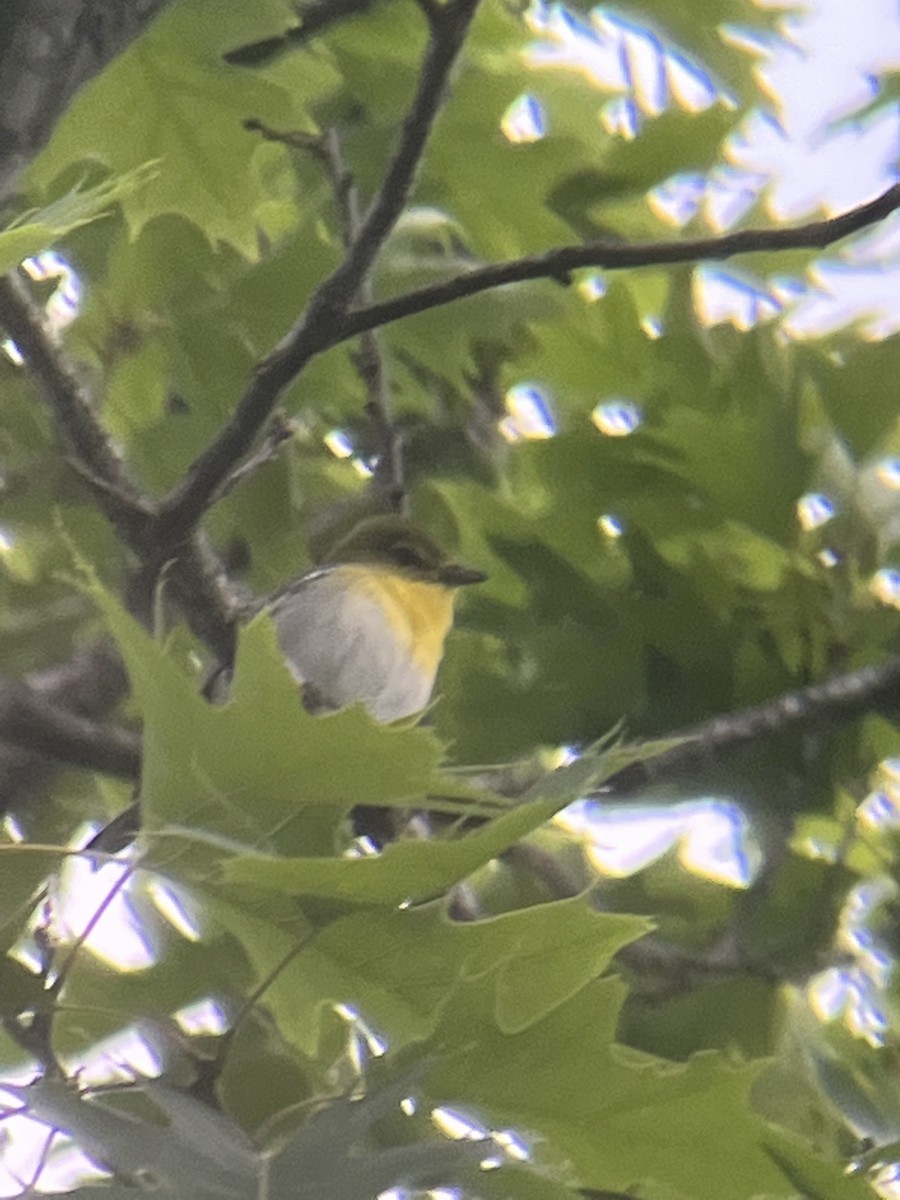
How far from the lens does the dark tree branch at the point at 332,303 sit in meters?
0.89

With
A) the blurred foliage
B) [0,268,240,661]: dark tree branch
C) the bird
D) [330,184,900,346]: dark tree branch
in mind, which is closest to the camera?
the blurred foliage

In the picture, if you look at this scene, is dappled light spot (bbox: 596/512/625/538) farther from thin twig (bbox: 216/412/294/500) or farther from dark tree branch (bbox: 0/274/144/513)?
dark tree branch (bbox: 0/274/144/513)

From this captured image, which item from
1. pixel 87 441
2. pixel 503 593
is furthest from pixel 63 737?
pixel 503 593

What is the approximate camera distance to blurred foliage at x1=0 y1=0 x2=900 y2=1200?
0.79 meters

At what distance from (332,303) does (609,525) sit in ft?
1.66

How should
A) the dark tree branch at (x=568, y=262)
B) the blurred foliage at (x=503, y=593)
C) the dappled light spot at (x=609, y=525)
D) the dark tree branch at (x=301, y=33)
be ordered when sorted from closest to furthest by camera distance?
the blurred foliage at (x=503, y=593), the dark tree branch at (x=568, y=262), the dark tree branch at (x=301, y=33), the dappled light spot at (x=609, y=525)

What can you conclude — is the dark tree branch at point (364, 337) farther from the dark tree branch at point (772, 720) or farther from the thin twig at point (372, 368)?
the dark tree branch at point (772, 720)

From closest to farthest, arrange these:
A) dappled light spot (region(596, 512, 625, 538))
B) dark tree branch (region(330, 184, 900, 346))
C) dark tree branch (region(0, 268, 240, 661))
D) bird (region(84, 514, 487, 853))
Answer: dark tree branch (region(330, 184, 900, 346)), dark tree branch (region(0, 268, 240, 661)), dappled light spot (region(596, 512, 625, 538)), bird (region(84, 514, 487, 853))

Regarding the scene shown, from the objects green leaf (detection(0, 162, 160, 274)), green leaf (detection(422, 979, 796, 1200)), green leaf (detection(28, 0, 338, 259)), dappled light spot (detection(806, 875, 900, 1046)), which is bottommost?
dappled light spot (detection(806, 875, 900, 1046))

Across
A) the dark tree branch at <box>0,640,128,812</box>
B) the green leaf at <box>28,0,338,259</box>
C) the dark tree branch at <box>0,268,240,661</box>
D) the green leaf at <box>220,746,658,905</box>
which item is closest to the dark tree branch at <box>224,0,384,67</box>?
the green leaf at <box>28,0,338,259</box>

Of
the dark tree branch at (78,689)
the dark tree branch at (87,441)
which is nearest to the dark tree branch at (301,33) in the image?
the dark tree branch at (87,441)

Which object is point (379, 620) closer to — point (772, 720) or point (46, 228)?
point (772, 720)

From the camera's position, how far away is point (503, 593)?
4.75 ft

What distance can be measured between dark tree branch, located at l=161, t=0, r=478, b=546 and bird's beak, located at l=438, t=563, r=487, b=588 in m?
0.65
